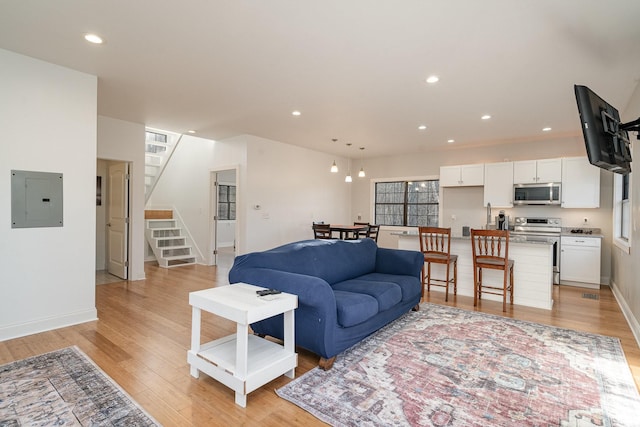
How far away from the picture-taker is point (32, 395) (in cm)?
215

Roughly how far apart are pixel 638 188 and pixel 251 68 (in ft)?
13.6

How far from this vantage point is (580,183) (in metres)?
5.59

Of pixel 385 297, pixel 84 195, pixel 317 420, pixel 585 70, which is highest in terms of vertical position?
pixel 585 70

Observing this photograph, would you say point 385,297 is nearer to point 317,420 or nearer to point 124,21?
point 317,420

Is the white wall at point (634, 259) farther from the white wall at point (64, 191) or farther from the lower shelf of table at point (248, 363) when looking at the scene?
the white wall at point (64, 191)

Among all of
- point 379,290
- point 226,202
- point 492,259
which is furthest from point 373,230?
point 226,202

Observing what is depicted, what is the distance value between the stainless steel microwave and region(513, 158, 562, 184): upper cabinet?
91mm

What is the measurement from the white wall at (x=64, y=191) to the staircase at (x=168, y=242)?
11.1 ft

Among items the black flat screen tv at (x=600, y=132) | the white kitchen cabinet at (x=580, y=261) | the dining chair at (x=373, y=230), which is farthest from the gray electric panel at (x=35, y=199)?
the white kitchen cabinet at (x=580, y=261)

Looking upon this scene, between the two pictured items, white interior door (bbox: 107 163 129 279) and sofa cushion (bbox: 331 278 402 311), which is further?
white interior door (bbox: 107 163 129 279)

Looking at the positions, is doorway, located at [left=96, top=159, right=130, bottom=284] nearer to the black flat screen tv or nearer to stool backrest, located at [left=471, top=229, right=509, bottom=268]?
stool backrest, located at [left=471, top=229, right=509, bottom=268]

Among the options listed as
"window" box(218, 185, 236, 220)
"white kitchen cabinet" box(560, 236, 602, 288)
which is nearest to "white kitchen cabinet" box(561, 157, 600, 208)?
"white kitchen cabinet" box(560, 236, 602, 288)

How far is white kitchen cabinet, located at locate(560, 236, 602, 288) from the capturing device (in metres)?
5.36

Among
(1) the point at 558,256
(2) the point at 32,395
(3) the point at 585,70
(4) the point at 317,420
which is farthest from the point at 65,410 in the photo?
(1) the point at 558,256
